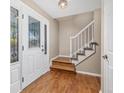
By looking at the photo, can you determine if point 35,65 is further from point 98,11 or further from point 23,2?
point 98,11

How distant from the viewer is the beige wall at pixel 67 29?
564 centimetres

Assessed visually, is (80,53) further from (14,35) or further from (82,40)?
(14,35)

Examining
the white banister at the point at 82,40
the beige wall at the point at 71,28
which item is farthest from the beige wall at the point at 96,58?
the white banister at the point at 82,40

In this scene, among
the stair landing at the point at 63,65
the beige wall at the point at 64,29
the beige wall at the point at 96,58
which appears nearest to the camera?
the beige wall at the point at 96,58

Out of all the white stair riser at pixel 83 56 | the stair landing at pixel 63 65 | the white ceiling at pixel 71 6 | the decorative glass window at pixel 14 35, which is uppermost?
the white ceiling at pixel 71 6

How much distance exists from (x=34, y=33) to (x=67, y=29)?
2772 mm

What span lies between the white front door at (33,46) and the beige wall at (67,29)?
192 centimetres

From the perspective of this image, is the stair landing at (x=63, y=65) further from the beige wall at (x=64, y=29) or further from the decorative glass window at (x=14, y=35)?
the decorative glass window at (x=14, y=35)

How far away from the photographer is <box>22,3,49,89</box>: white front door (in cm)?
288

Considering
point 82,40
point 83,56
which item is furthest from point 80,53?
point 82,40

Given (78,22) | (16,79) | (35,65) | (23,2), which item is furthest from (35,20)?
(78,22)

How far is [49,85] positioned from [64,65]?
66.0 inches

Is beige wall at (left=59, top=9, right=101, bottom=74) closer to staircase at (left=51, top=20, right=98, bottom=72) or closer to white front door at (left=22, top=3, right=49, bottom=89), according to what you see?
staircase at (left=51, top=20, right=98, bottom=72)

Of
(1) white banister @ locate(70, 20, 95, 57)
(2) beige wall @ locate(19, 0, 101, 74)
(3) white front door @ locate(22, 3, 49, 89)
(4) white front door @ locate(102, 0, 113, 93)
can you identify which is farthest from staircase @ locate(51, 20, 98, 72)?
(4) white front door @ locate(102, 0, 113, 93)
